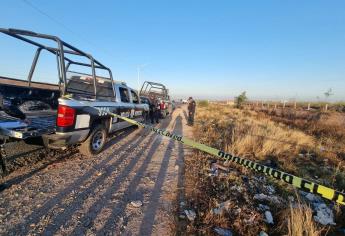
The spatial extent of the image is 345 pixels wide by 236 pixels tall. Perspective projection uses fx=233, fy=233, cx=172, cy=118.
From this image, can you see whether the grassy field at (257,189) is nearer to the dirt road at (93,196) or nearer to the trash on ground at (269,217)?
the trash on ground at (269,217)

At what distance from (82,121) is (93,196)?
190 centimetres

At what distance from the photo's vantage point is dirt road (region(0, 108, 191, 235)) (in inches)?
122

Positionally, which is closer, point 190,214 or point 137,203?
point 190,214

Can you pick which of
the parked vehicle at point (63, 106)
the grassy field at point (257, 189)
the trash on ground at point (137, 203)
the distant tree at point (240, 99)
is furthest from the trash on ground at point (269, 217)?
the distant tree at point (240, 99)

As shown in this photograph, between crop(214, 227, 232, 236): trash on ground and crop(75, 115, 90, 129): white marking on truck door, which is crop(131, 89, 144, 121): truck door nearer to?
crop(75, 115, 90, 129): white marking on truck door

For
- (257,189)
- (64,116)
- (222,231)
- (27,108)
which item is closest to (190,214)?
(222,231)

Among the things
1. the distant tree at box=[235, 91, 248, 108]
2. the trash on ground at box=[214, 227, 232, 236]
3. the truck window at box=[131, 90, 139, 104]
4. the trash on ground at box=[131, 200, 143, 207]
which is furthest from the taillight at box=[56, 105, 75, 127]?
the distant tree at box=[235, 91, 248, 108]

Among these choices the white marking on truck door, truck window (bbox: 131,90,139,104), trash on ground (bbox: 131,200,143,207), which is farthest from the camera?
truck window (bbox: 131,90,139,104)

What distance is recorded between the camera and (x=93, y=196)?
3.94 metres

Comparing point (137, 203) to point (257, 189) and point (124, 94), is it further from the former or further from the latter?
point (124, 94)

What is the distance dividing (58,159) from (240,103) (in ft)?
125

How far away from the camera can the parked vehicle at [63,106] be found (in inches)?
183

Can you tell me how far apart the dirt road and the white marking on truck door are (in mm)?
907

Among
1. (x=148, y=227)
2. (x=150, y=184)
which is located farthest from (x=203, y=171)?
(x=148, y=227)
